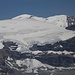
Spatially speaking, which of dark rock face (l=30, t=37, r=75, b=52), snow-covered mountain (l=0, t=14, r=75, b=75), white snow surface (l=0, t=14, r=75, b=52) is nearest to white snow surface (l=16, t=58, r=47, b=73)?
snow-covered mountain (l=0, t=14, r=75, b=75)

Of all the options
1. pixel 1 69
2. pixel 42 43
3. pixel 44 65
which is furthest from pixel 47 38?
pixel 1 69

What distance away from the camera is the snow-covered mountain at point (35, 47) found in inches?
4904

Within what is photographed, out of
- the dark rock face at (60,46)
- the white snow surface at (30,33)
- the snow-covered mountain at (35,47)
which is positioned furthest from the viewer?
the white snow surface at (30,33)

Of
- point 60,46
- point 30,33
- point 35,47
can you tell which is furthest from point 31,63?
point 30,33

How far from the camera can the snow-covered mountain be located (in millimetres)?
124569

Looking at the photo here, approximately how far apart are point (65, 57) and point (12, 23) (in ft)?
205

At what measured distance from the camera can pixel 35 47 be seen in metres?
163

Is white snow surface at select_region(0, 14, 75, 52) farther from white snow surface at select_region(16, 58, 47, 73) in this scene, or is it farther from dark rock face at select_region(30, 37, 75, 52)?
white snow surface at select_region(16, 58, 47, 73)

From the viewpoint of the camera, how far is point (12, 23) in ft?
648

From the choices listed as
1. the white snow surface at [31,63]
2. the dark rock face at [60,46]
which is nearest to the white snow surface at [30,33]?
the dark rock face at [60,46]

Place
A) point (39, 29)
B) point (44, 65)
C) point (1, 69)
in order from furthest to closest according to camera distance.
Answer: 1. point (39, 29)
2. point (44, 65)
3. point (1, 69)

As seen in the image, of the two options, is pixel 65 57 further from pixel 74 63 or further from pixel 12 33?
pixel 12 33

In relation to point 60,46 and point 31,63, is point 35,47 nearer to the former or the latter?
point 60,46

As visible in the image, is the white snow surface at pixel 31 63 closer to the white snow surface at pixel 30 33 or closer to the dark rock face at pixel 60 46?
the dark rock face at pixel 60 46
